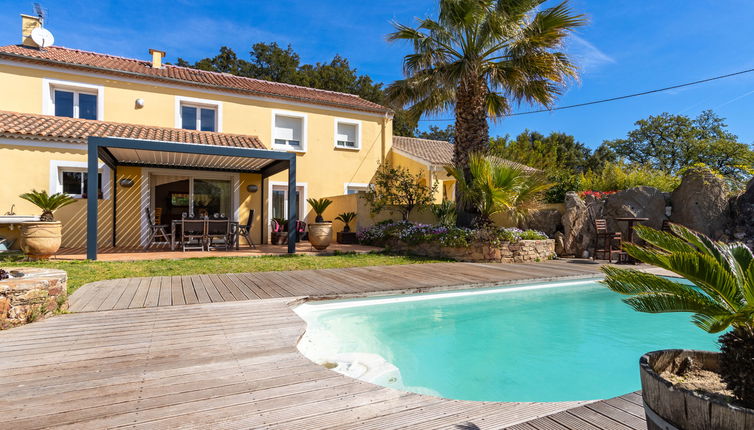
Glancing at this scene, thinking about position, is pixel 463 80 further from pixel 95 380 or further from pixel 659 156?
pixel 659 156

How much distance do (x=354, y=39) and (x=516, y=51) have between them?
503 inches

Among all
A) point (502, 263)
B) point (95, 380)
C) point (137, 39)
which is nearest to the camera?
point (95, 380)

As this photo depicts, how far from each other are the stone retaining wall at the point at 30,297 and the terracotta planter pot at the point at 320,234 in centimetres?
699

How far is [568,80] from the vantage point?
10516 mm

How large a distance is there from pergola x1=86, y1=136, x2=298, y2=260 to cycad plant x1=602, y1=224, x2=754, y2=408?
933 centimetres

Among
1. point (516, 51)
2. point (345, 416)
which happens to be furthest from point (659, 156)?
point (345, 416)

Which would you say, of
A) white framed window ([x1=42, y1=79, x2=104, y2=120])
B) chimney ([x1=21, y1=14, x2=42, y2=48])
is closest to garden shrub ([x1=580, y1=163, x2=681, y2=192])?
white framed window ([x1=42, y1=79, x2=104, y2=120])

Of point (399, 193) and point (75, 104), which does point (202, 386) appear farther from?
point (75, 104)

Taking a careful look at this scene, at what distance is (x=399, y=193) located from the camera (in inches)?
526

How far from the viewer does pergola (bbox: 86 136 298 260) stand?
8.72 m

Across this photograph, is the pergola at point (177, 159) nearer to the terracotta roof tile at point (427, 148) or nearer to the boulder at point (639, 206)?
the terracotta roof tile at point (427, 148)

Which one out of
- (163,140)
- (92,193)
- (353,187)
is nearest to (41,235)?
(92,193)

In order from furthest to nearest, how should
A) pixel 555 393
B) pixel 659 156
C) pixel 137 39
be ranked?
pixel 659 156, pixel 137 39, pixel 555 393

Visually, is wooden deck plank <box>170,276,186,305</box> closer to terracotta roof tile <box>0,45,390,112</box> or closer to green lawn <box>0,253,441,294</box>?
green lawn <box>0,253,441,294</box>
